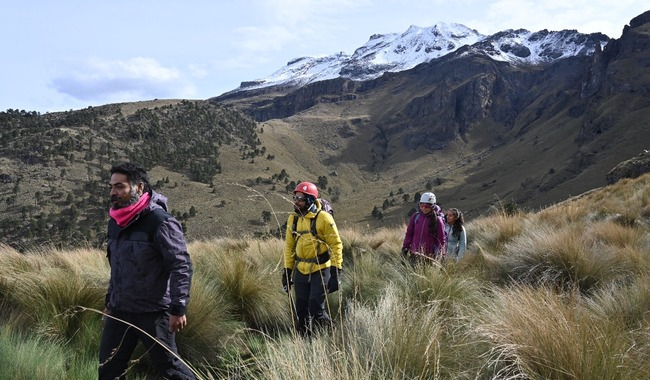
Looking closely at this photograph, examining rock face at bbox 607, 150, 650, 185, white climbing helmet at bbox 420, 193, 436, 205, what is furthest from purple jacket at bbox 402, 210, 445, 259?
rock face at bbox 607, 150, 650, 185

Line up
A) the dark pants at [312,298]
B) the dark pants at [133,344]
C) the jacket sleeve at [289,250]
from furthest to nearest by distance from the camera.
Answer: the jacket sleeve at [289,250]
the dark pants at [312,298]
the dark pants at [133,344]

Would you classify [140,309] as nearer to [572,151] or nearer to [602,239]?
[602,239]

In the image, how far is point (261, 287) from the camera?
223 inches

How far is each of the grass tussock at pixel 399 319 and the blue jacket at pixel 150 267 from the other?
0.60m

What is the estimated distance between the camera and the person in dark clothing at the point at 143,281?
11.3 feet

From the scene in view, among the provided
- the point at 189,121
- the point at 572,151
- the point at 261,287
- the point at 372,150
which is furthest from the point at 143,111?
the point at 261,287

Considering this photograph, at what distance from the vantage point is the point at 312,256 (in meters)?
5.15

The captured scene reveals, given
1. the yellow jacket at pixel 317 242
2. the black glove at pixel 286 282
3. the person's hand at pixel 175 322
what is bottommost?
the black glove at pixel 286 282

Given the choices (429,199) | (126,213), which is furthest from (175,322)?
(429,199)

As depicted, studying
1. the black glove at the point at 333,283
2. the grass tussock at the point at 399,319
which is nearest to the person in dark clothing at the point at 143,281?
the grass tussock at the point at 399,319

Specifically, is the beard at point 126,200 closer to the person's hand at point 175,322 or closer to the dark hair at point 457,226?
the person's hand at point 175,322

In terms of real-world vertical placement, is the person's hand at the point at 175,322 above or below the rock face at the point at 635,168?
above

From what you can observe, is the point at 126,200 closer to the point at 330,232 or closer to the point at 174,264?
the point at 174,264

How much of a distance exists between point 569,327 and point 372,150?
15481cm
